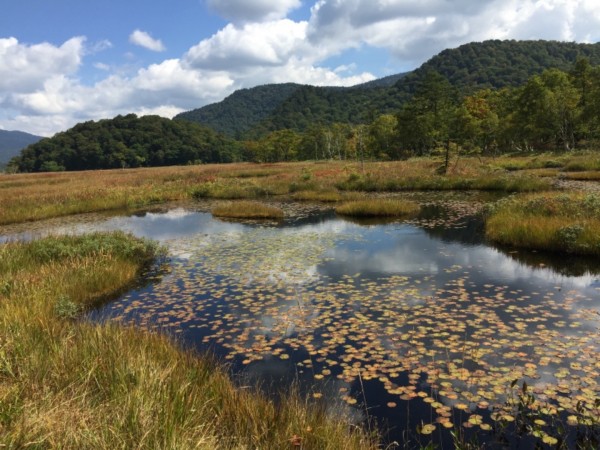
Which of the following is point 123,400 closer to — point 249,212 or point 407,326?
point 407,326

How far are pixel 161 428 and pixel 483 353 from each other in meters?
5.36

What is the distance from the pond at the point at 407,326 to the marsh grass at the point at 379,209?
6106 mm

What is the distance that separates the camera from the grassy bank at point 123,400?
12.7 ft

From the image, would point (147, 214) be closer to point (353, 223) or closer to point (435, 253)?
point (353, 223)

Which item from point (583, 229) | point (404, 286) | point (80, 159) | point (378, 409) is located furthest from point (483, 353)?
point (80, 159)

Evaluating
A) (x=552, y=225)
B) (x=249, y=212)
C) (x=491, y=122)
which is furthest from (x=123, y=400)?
(x=491, y=122)

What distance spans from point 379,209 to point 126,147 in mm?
115764

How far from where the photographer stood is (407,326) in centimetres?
840

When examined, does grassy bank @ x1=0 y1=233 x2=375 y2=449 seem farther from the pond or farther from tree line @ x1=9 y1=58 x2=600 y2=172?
tree line @ x1=9 y1=58 x2=600 y2=172

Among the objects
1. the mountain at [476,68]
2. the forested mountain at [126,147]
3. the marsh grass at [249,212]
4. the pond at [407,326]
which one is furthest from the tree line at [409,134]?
Result: the mountain at [476,68]

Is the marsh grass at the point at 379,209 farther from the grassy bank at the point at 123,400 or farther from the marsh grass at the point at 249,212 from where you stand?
the grassy bank at the point at 123,400

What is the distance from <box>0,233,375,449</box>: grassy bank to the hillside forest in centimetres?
3701

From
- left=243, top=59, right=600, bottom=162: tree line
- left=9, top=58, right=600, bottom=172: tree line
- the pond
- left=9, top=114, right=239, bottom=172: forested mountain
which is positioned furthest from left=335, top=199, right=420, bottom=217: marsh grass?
left=9, top=114, right=239, bottom=172: forested mountain

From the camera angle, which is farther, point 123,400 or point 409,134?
point 409,134
